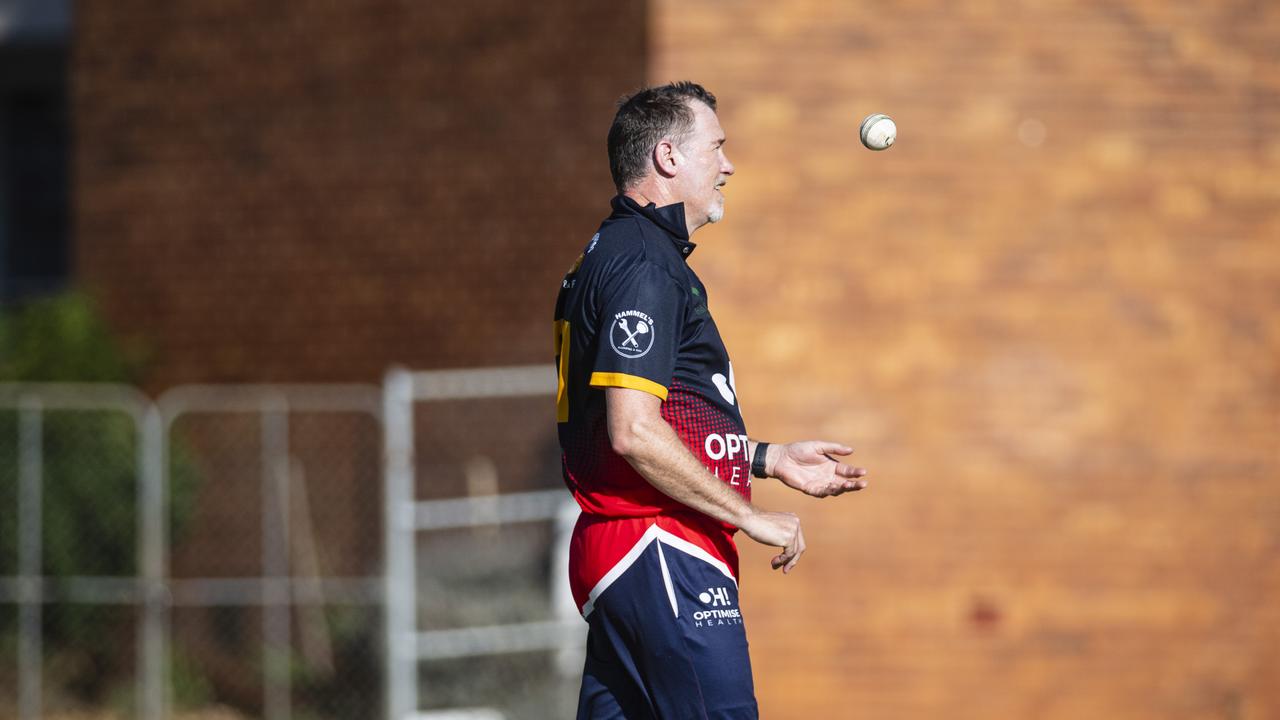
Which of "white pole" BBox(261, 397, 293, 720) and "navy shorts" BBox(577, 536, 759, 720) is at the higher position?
"white pole" BBox(261, 397, 293, 720)

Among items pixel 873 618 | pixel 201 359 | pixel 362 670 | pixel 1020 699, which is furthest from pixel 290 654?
pixel 1020 699

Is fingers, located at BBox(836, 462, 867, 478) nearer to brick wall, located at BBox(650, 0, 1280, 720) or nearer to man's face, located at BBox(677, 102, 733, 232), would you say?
man's face, located at BBox(677, 102, 733, 232)

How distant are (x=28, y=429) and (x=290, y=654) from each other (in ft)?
8.59

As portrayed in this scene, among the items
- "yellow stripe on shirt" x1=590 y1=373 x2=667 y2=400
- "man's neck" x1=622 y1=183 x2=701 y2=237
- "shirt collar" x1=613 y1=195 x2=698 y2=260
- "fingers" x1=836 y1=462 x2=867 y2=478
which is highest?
"man's neck" x1=622 y1=183 x2=701 y2=237

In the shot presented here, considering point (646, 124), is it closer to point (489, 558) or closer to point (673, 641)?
point (673, 641)

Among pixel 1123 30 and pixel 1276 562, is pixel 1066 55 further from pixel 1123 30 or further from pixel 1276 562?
pixel 1276 562

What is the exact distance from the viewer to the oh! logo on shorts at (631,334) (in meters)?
4.20

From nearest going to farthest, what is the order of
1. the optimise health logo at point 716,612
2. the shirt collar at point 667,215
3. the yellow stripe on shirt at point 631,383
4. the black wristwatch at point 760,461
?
1. the yellow stripe on shirt at point 631,383
2. the optimise health logo at point 716,612
3. the shirt collar at point 667,215
4. the black wristwatch at point 760,461

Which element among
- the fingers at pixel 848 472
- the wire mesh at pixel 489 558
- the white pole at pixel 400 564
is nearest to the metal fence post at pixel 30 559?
the wire mesh at pixel 489 558

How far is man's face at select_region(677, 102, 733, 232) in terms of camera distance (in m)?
4.50

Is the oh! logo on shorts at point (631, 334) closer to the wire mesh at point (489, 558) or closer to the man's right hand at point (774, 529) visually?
the man's right hand at point (774, 529)

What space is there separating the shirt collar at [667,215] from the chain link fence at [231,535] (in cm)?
613

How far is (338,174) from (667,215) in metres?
7.58

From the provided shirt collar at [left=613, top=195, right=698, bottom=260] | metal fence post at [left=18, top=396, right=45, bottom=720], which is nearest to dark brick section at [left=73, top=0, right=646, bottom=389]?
metal fence post at [left=18, top=396, right=45, bottom=720]
